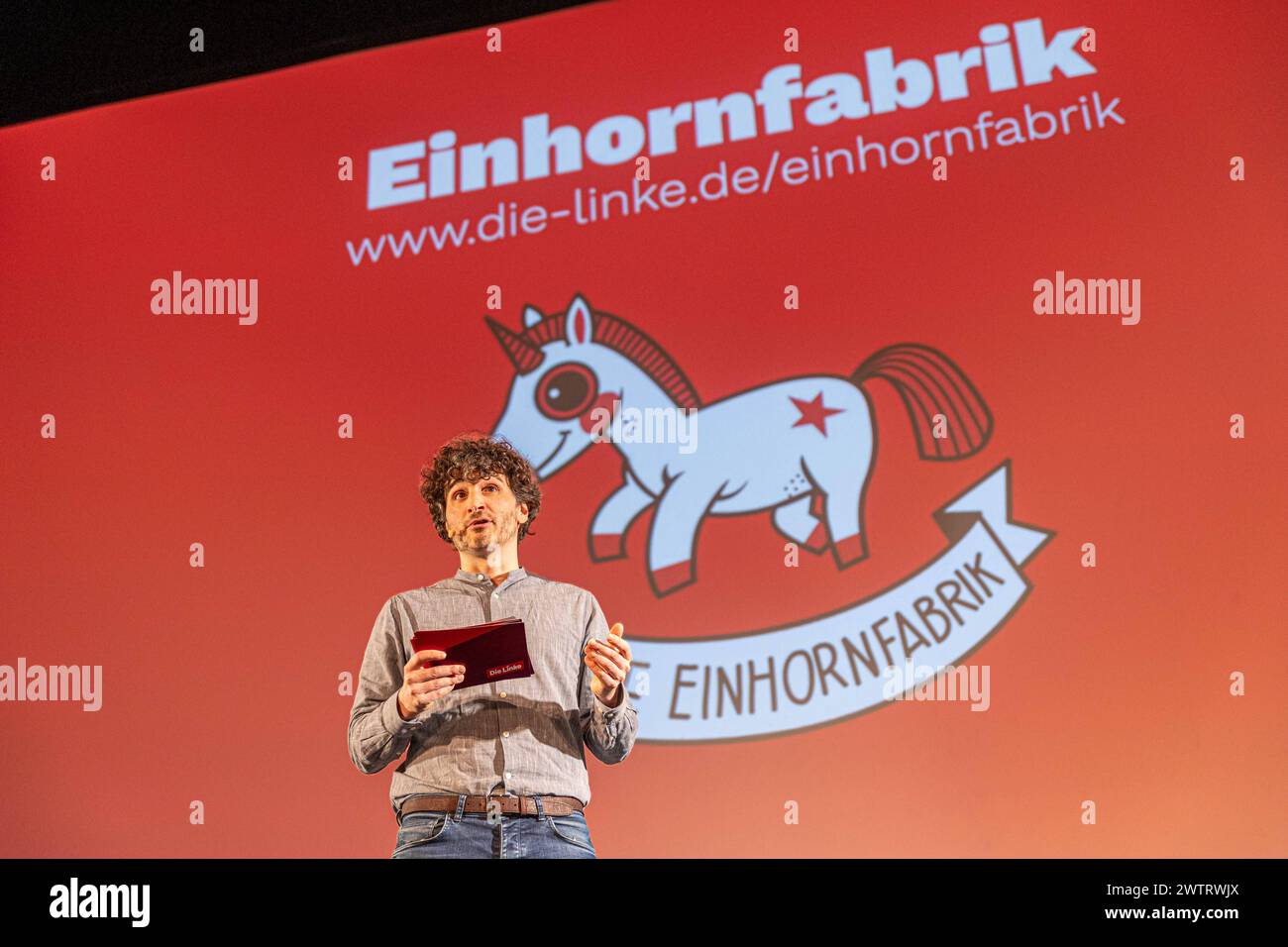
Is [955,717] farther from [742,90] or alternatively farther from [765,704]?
[742,90]

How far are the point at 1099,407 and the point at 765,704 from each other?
45.5 inches

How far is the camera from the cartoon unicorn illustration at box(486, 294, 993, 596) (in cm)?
299

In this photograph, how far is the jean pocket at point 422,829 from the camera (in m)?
1.94

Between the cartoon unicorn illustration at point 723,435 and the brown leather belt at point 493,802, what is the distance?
41.5 inches

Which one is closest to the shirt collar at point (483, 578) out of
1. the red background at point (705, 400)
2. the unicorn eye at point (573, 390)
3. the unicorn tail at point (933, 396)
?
the red background at point (705, 400)

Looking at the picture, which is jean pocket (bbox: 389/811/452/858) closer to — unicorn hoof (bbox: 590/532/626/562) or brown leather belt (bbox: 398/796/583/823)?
brown leather belt (bbox: 398/796/583/823)

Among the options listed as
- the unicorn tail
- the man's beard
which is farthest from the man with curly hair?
the unicorn tail

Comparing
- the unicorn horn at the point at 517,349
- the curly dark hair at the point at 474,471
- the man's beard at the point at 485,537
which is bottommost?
the man's beard at the point at 485,537

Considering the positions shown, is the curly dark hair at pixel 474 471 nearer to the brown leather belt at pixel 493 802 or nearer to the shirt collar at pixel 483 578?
the shirt collar at pixel 483 578

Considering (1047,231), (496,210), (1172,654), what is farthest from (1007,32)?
(1172,654)

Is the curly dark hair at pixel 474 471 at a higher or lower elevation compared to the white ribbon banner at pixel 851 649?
higher

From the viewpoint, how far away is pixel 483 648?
192 centimetres

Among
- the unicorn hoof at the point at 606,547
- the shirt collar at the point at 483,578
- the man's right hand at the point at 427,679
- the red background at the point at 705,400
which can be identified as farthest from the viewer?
the unicorn hoof at the point at 606,547

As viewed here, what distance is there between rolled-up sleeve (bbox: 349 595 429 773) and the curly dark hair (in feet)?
0.81
